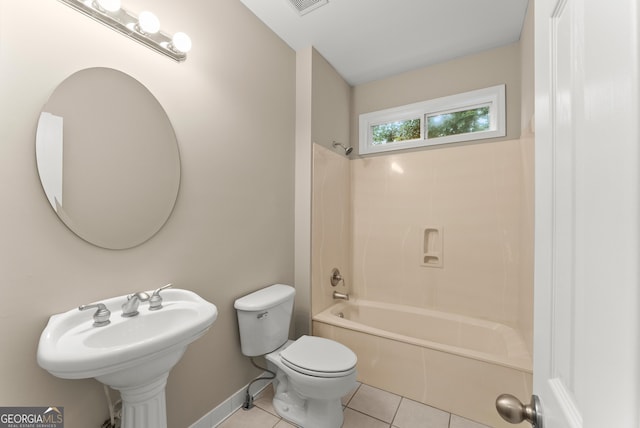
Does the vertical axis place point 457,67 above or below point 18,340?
above

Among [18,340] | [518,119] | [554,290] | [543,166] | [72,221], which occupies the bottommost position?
[18,340]

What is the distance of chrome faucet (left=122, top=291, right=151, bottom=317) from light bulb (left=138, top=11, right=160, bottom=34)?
115cm

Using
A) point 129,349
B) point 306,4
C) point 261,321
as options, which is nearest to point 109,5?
point 306,4

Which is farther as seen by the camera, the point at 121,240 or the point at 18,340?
the point at 121,240

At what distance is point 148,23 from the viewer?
3.69 feet

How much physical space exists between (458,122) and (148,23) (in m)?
2.31

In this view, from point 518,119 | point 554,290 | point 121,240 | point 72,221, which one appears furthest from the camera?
point 518,119

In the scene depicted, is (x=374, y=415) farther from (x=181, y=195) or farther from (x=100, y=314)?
(x=181, y=195)

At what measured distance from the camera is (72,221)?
39.1 inches

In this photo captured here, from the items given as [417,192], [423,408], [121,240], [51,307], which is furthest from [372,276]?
[51,307]

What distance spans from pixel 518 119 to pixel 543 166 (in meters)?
1.96

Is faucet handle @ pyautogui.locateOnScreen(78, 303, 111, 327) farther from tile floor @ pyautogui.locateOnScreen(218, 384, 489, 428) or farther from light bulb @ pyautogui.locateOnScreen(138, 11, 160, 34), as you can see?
light bulb @ pyautogui.locateOnScreen(138, 11, 160, 34)

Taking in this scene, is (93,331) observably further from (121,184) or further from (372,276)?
(372,276)

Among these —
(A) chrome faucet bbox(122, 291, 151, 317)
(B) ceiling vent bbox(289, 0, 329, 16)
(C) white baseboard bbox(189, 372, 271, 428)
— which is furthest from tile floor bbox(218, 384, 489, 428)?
(B) ceiling vent bbox(289, 0, 329, 16)
